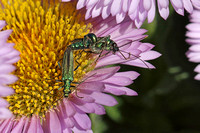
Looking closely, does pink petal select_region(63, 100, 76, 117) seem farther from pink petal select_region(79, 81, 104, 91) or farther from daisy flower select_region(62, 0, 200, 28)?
daisy flower select_region(62, 0, 200, 28)

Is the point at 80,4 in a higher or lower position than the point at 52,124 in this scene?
higher

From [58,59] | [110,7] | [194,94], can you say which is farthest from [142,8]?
[194,94]

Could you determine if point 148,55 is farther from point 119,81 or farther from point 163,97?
point 163,97

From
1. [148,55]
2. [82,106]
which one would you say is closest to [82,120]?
[82,106]

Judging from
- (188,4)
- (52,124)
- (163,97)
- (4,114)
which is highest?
(188,4)

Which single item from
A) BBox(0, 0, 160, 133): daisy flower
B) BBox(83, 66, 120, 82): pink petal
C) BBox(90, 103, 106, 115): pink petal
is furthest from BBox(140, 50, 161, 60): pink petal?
BBox(90, 103, 106, 115): pink petal

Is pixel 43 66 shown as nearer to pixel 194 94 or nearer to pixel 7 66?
pixel 7 66

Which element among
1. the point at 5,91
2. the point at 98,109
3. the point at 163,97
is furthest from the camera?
the point at 163,97
